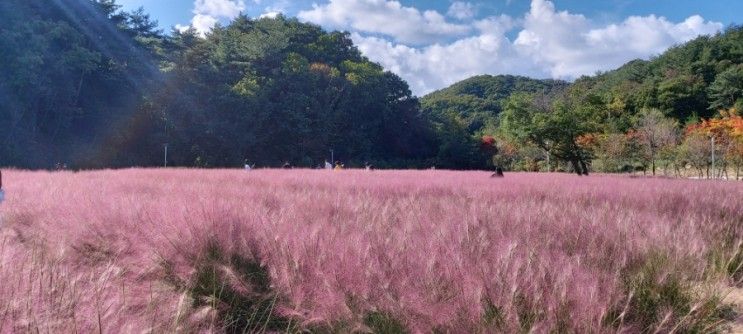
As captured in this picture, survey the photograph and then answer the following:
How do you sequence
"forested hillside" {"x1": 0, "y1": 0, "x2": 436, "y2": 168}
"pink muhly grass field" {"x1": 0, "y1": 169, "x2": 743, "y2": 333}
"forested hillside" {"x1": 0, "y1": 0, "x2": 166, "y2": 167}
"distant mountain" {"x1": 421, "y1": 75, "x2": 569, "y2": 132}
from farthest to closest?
"distant mountain" {"x1": 421, "y1": 75, "x2": 569, "y2": 132} < "forested hillside" {"x1": 0, "y1": 0, "x2": 436, "y2": 168} < "forested hillside" {"x1": 0, "y1": 0, "x2": 166, "y2": 167} < "pink muhly grass field" {"x1": 0, "y1": 169, "x2": 743, "y2": 333}

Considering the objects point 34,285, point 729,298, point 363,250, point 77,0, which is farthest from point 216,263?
point 77,0

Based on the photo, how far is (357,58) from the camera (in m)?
64.8

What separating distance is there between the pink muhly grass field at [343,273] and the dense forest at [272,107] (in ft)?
73.7

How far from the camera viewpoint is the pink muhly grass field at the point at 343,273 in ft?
5.89

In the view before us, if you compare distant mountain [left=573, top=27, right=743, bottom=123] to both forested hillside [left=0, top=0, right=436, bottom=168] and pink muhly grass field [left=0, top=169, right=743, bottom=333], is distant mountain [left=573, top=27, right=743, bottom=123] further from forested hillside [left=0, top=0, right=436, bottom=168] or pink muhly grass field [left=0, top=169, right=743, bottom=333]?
pink muhly grass field [left=0, top=169, right=743, bottom=333]

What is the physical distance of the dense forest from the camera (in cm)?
2566

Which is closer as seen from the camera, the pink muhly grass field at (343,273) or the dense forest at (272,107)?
the pink muhly grass field at (343,273)

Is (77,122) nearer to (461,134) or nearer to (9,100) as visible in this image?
(9,100)

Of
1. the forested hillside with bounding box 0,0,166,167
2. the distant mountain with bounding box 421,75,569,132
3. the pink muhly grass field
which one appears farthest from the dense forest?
the distant mountain with bounding box 421,75,569,132

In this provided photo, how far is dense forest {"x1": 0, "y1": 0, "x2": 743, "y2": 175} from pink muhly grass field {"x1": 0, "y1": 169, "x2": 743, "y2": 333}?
22.5 meters

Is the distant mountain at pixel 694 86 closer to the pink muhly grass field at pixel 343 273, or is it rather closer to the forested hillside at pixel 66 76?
the forested hillside at pixel 66 76

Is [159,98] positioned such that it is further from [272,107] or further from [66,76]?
[272,107]

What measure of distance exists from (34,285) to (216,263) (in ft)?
3.35

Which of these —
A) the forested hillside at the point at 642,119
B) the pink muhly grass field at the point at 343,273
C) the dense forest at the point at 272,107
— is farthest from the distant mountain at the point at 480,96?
the pink muhly grass field at the point at 343,273
